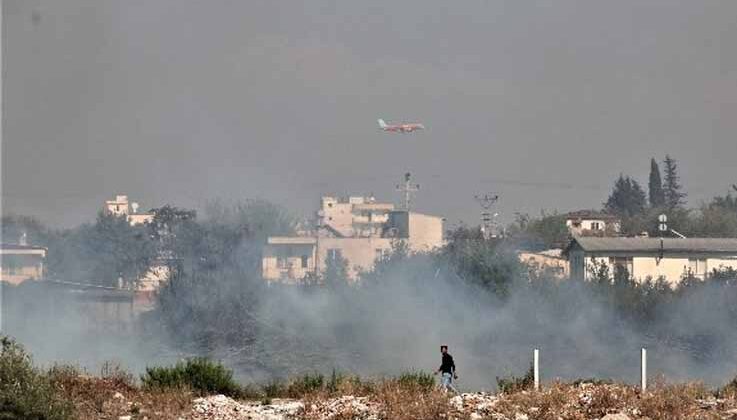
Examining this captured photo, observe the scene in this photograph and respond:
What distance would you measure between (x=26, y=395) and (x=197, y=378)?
969 centimetres

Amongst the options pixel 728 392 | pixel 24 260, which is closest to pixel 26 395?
pixel 728 392

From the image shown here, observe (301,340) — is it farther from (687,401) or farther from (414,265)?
(687,401)

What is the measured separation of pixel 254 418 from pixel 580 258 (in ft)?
210

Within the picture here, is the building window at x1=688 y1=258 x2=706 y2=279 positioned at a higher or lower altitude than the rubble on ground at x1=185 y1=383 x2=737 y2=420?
higher

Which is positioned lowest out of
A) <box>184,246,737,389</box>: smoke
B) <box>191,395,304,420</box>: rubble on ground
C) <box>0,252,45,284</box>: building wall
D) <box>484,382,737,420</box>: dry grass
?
<box>191,395,304,420</box>: rubble on ground

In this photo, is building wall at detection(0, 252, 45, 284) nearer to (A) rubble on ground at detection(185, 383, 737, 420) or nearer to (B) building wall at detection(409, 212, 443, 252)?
(B) building wall at detection(409, 212, 443, 252)

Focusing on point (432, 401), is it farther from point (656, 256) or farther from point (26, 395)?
point (656, 256)

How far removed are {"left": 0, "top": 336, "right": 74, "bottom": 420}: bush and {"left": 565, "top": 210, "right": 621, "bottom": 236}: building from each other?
3791 inches

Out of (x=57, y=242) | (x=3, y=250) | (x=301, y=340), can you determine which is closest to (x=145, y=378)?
(x=301, y=340)

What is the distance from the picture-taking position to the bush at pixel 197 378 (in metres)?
42.4

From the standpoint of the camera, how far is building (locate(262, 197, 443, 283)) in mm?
102500

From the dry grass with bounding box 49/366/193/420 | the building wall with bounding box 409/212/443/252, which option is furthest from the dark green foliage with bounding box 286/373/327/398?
the building wall with bounding box 409/212/443/252

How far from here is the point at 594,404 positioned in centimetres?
3597

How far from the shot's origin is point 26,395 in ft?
111
